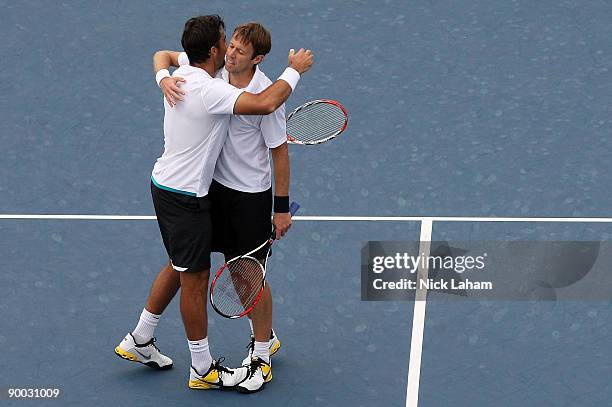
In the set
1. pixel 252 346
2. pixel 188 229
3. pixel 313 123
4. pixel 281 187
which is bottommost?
pixel 252 346

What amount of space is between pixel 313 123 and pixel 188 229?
46.0 inches

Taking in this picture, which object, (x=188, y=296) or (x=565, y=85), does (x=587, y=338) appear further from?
(x=565, y=85)

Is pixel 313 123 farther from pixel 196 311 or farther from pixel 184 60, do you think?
pixel 196 311

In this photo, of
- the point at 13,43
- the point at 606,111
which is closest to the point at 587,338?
the point at 606,111

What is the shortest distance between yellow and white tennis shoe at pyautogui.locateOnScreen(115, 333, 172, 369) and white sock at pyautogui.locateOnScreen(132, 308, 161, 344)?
0.03 meters

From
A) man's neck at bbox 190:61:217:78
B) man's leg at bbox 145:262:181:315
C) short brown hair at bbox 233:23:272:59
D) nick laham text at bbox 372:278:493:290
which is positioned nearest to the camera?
short brown hair at bbox 233:23:272:59

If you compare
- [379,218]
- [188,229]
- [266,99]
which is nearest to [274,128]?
[266,99]

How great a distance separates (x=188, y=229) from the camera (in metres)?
7.28

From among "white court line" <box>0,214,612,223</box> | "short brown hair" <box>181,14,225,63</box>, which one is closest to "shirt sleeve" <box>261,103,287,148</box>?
"short brown hair" <box>181,14,225,63</box>

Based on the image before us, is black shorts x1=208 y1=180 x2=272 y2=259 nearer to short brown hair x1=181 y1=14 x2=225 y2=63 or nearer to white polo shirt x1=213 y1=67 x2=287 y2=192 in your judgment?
white polo shirt x1=213 y1=67 x2=287 y2=192

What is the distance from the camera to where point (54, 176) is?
33.3 ft

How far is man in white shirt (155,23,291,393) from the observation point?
7137 millimetres

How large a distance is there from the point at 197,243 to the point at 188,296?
34 centimetres

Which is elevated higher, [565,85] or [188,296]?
[565,85]
